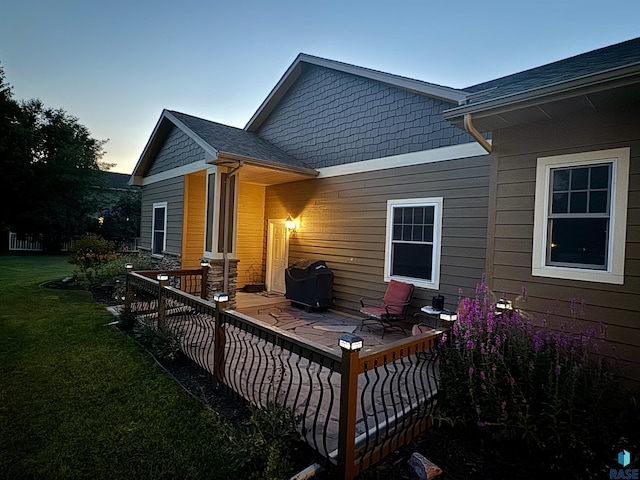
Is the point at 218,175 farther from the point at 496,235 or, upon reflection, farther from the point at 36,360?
the point at 496,235

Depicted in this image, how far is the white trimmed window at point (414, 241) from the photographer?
611 centimetres

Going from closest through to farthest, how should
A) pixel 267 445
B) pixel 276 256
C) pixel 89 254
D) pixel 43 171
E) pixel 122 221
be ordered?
pixel 267 445
pixel 276 256
pixel 89 254
pixel 43 171
pixel 122 221

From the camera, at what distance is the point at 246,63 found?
11008mm

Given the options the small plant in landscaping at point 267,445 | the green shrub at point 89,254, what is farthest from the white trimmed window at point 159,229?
the small plant in landscaping at point 267,445

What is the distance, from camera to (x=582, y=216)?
149 inches

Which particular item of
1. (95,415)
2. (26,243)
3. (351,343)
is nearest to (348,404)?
(351,343)

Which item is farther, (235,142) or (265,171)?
(235,142)

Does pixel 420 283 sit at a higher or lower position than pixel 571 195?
lower

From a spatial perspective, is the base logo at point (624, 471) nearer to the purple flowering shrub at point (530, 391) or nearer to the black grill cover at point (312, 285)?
the purple flowering shrub at point (530, 391)

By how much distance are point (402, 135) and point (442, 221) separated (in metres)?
1.93

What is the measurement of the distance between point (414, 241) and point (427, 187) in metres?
1.02

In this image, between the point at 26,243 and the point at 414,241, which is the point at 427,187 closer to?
the point at 414,241

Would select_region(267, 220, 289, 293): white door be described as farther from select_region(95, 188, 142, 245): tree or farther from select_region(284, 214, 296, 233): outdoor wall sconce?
select_region(95, 188, 142, 245): tree

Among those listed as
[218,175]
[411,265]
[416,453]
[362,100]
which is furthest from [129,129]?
[416,453]
